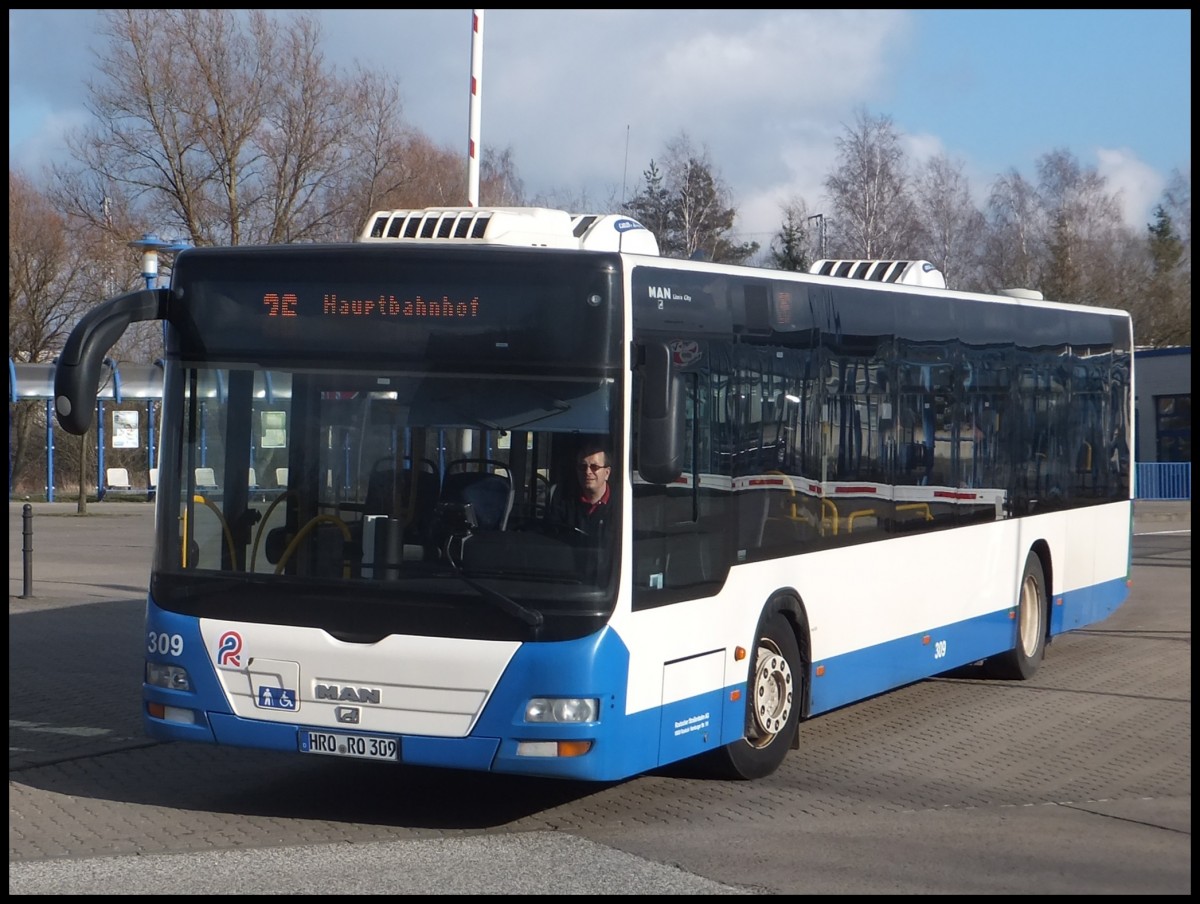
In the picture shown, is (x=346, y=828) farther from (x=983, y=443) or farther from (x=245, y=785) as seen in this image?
(x=983, y=443)

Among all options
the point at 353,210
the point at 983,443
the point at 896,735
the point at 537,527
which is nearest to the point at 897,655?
the point at 896,735

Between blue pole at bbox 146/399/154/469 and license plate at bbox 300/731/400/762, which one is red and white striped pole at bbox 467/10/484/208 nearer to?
license plate at bbox 300/731/400/762

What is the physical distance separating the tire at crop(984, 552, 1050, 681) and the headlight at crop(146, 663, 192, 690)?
22.4ft

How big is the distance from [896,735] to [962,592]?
1600mm

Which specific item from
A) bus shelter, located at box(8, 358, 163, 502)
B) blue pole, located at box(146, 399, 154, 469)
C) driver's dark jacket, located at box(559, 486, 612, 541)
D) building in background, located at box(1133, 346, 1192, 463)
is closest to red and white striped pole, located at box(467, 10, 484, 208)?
driver's dark jacket, located at box(559, 486, 612, 541)

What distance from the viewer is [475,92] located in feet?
48.0

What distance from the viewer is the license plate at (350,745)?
23.7 feet

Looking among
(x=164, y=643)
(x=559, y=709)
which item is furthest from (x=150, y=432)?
(x=559, y=709)

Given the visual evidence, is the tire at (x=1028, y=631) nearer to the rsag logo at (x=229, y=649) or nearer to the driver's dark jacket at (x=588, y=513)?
the driver's dark jacket at (x=588, y=513)

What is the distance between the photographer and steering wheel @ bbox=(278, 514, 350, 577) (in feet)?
24.3

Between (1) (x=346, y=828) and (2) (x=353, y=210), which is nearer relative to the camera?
(1) (x=346, y=828)

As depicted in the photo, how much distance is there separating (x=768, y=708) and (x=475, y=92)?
26.2 feet

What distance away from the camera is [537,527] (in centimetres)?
719

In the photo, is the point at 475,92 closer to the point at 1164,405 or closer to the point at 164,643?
the point at 164,643
